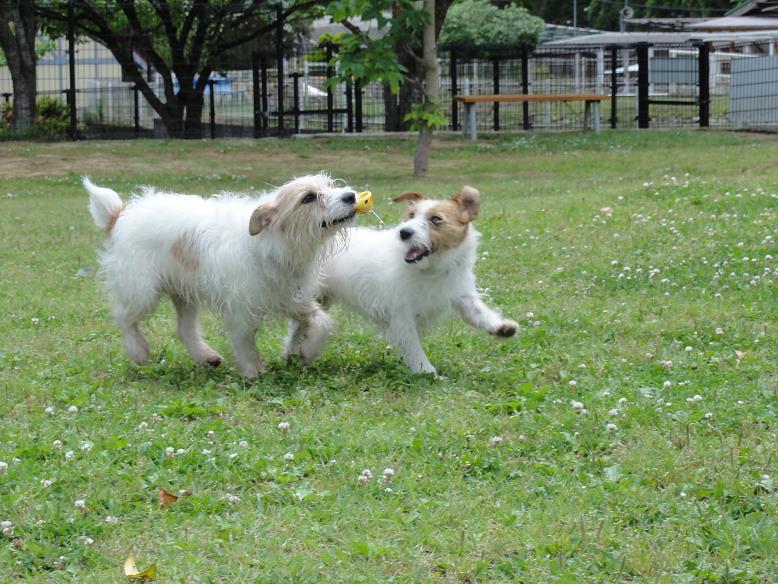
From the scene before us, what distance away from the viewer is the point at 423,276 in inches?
271

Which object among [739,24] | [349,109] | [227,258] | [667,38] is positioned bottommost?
[227,258]

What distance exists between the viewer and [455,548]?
4129 mm

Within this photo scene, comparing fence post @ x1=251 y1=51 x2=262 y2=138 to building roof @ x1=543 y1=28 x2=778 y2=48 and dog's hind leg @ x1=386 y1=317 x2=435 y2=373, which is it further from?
dog's hind leg @ x1=386 y1=317 x2=435 y2=373

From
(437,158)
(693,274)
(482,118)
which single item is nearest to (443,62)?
(482,118)

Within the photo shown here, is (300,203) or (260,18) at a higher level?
(260,18)

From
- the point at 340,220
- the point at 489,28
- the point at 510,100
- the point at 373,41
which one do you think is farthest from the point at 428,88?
the point at 489,28

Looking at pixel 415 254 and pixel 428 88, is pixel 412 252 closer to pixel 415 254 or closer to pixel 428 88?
pixel 415 254

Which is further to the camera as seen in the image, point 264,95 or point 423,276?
point 264,95

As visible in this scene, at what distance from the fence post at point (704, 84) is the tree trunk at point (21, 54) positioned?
15.0 meters

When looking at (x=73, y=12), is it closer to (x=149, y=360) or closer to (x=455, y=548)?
(x=149, y=360)

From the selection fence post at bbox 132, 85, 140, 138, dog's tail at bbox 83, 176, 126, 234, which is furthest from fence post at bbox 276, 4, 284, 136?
dog's tail at bbox 83, 176, 126, 234

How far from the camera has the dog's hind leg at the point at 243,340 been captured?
6.86 metres

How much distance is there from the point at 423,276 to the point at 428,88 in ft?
39.2

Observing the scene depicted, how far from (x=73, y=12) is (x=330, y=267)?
2028cm
